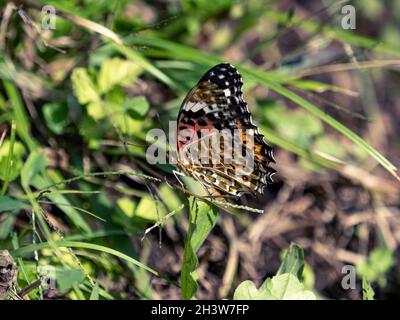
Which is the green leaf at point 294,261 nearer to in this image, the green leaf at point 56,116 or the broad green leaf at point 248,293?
the broad green leaf at point 248,293

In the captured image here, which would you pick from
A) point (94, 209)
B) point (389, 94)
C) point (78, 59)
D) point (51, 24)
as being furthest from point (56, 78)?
point (389, 94)

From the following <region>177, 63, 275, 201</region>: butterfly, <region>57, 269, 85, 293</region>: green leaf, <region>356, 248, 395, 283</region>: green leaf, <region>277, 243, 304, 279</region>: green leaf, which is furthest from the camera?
<region>356, 248, 395, 283</region>: green leaf

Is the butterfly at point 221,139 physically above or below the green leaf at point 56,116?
below

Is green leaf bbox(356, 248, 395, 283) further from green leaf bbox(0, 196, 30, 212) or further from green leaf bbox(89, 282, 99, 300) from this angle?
green leaf bbox(0, 196, 30, 212)

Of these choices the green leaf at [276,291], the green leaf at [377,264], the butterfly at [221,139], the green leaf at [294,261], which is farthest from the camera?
the green leaf at [377,264]

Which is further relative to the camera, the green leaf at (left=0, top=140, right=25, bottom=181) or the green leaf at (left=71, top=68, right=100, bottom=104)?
the green leaf at (left=71, top=68, right=100, bottom=104)

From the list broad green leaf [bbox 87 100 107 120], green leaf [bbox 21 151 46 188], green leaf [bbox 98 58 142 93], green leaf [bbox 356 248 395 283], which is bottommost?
green leaf [bbox 356 248 395 283]

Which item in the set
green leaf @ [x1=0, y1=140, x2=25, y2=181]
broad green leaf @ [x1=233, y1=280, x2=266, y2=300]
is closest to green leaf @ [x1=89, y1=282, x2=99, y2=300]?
broad green leaf @ [x1=233, y1=280, x2=266, y2=300]

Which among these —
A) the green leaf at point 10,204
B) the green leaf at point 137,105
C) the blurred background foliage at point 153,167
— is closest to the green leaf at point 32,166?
the blurred background foliage at point 153,167
